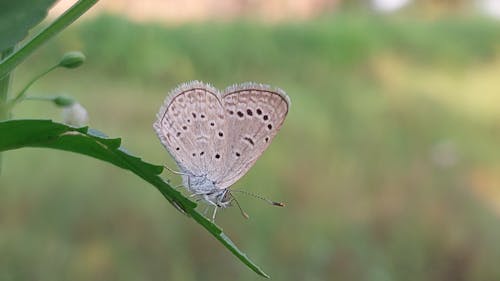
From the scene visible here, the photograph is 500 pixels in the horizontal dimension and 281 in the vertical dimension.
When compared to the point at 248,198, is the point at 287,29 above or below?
above

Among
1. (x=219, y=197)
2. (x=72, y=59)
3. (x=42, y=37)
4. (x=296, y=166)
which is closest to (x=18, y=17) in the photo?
(x=42, y=37)

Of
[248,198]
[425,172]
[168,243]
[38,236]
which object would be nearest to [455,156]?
[425,172]

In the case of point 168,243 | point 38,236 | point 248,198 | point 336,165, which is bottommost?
point 38,236

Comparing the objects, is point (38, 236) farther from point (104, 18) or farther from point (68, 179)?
point (104, 18)

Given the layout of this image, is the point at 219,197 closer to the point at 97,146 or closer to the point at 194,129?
the point at 194,129

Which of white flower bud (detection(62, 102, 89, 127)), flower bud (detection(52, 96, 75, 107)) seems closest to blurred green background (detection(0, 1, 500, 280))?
white flower bud (detection(62, 102, 89, 127))

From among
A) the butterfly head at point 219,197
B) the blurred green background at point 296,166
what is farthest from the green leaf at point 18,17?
the blurred green background at point 296,166
